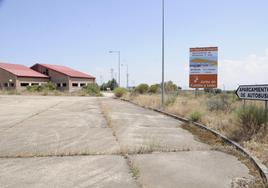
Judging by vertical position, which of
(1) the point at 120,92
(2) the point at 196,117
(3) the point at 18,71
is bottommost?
(2) the point at 196,117

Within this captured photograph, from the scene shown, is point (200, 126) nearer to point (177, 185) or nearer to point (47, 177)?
point (177, 185)

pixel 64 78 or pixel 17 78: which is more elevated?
pixel 64 78

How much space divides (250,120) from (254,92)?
51.8 inches

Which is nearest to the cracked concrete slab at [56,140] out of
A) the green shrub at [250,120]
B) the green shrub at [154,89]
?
the green shrub at [250,120]

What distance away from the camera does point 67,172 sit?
4.92 m

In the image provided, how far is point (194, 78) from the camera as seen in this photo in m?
23.1

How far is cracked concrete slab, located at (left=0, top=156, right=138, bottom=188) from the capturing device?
4402mm

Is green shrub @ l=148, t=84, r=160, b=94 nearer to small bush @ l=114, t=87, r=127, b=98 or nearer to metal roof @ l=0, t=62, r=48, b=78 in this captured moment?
small bush @ l=114, t=87, r=127, b=98

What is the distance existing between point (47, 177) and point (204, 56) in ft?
66.5

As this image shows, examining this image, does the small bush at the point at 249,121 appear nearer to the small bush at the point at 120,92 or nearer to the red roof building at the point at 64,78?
the small bush at the point at 120,92

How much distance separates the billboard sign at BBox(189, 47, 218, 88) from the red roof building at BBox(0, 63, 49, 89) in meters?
44.8

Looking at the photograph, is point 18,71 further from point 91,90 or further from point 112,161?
point 112,161

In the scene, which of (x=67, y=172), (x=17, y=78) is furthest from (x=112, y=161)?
(x=17, y=78)

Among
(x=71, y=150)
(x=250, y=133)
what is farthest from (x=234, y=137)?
(x=71, y=150)
